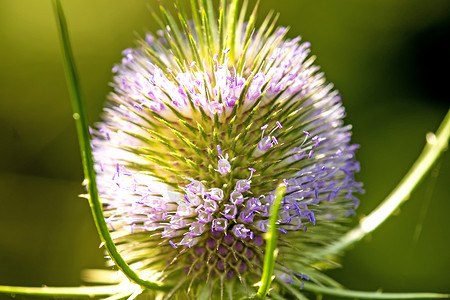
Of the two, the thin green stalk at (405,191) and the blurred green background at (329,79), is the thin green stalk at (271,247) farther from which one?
the blurred green background at (329,79)

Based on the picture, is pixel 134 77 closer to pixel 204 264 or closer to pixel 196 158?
pixel 196 158

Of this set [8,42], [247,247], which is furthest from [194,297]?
[8,42]

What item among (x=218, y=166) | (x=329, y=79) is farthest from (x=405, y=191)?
(x=329, y=79)

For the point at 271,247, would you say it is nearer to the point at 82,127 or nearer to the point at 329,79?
the point at 82,127

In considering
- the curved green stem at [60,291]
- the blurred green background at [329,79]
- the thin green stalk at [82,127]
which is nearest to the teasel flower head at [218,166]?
the curved green stem at [60,291]

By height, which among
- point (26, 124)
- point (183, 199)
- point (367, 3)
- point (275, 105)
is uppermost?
point (367, 3)

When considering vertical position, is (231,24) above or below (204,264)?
above
